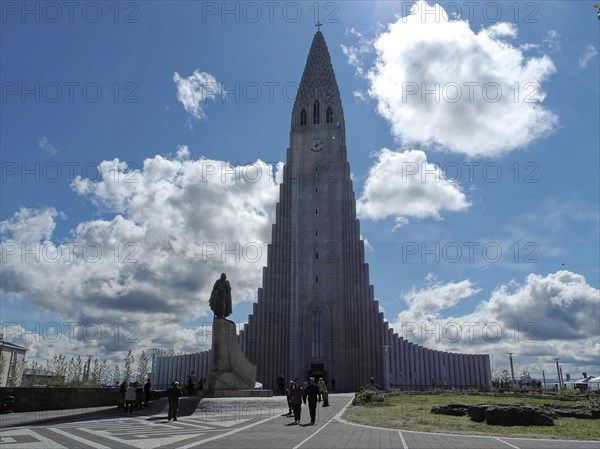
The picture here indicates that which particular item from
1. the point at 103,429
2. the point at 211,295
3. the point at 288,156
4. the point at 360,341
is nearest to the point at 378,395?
the point at 211,295

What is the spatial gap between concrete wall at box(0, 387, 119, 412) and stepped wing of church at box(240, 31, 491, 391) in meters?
24.8

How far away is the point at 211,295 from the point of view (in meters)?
25.6

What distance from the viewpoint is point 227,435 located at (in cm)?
1324

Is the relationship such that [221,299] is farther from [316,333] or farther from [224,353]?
[316,333]

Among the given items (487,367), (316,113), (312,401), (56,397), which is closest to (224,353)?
(56,397)

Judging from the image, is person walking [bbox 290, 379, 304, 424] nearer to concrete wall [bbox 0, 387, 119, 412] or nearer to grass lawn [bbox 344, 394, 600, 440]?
grass lawn [bbox 344, 394, 600, 440]

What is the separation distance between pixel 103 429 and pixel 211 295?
1107 cm

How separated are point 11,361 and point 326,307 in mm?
36222

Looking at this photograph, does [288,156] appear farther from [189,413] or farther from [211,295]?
[189,413]

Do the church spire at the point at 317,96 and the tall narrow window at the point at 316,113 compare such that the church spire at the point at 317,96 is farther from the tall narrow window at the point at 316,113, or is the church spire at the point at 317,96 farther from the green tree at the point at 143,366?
the green tree at the point at 143,366

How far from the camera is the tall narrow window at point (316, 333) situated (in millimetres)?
52750

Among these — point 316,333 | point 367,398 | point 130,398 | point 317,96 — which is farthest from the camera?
point 317,96

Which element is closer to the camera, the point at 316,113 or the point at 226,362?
the point at 226,362

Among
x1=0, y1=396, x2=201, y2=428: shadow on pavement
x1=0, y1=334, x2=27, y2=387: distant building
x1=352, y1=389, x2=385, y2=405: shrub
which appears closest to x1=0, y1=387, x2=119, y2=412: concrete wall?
x1=0, y1=396, x2=201, y2=428: shadow on pavement
